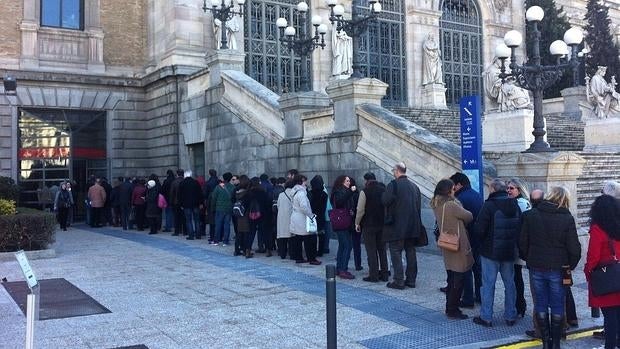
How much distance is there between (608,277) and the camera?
18.6ft

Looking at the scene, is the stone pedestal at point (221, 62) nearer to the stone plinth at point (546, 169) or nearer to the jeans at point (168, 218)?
the jeans at point (168, 218)

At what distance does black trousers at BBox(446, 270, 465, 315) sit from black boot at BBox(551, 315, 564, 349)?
1349mm

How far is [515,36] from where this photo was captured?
37.4 ft

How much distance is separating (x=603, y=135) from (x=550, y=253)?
42.3 feet

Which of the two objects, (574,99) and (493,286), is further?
(574,99)

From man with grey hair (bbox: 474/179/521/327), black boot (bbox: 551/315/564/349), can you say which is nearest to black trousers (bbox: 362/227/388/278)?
man with grey hair (bbox: 474/179/521/327)

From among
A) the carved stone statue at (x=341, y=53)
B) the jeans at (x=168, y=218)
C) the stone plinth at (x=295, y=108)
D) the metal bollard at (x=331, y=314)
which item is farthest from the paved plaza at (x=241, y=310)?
the carved stone statue at (x=341, y=53)

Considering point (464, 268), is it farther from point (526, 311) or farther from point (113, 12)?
point (113, 12)

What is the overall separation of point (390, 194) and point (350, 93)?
5.28 metres

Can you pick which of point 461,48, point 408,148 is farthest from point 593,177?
point 461,48

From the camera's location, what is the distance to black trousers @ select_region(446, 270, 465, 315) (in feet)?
23.9

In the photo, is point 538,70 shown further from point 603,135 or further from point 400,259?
point 603,135

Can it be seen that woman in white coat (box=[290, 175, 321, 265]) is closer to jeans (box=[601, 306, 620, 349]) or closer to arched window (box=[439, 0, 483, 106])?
jeans (box=[601, 306, 620, 349])

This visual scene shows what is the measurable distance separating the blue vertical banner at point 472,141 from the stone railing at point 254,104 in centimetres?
668
